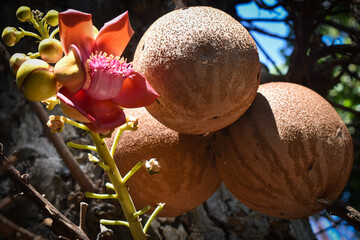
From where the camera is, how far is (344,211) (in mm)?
1184

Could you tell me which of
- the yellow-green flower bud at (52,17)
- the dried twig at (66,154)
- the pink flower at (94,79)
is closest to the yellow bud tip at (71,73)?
the pink flower at (94,79)

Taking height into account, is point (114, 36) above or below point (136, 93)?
above

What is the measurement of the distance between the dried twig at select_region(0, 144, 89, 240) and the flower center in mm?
277

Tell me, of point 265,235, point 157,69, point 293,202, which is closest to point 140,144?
point 157,69

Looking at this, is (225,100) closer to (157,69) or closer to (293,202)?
(157,69)

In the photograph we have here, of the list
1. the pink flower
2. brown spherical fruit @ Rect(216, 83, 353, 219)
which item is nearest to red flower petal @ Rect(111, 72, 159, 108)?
the pink flower

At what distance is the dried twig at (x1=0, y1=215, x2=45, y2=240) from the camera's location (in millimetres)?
594

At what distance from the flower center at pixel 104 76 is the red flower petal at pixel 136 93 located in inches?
1.1

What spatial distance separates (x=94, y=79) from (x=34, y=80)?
15 cm

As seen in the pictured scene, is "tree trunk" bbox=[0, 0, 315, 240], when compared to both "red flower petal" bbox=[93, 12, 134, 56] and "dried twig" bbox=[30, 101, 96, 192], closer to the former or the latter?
"dried twig" bbox=[30, 101, 96, 192]

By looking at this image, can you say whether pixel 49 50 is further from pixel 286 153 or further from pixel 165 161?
pixel 286 153

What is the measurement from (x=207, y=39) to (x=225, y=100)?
0.62ft

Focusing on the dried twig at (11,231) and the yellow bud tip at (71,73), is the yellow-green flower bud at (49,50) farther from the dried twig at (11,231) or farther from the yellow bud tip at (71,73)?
the dried twig at (11,231)

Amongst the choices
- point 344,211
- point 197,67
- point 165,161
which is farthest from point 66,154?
point 344,211
